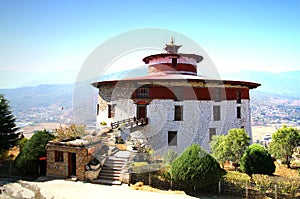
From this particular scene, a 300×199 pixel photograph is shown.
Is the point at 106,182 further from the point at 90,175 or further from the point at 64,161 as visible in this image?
the point at 64,161

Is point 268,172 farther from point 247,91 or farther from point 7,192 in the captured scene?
point 7,192

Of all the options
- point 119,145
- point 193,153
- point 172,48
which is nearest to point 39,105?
point 172,48

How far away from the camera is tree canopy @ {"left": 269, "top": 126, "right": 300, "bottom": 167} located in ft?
60.4

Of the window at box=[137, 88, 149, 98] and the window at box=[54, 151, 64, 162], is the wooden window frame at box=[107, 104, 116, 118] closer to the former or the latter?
the window at box=[137, 88, 149, 98]

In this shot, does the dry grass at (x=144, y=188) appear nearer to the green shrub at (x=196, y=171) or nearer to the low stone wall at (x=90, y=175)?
the green shrub at (x=196, y=171)

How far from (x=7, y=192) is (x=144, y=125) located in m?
11.6

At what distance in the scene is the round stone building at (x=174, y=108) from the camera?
2148cm

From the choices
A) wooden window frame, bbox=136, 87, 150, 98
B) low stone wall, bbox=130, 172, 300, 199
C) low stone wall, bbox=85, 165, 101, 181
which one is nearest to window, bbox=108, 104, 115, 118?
wooden window frame, bbox=136, 87, 150, 98

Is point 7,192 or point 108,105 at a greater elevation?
point 108,105

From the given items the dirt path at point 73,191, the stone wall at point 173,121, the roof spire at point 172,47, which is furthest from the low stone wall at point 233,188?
the roof spire at point 172,47

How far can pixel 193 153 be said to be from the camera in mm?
13523

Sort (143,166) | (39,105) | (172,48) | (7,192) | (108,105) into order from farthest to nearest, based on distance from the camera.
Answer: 1. (39,105)
2. (172,48)
3. (108,105)
4. (143,166)
5. (7,192)

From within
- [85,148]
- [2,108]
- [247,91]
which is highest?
[247,91]

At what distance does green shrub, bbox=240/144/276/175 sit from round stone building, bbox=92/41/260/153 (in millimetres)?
6862
